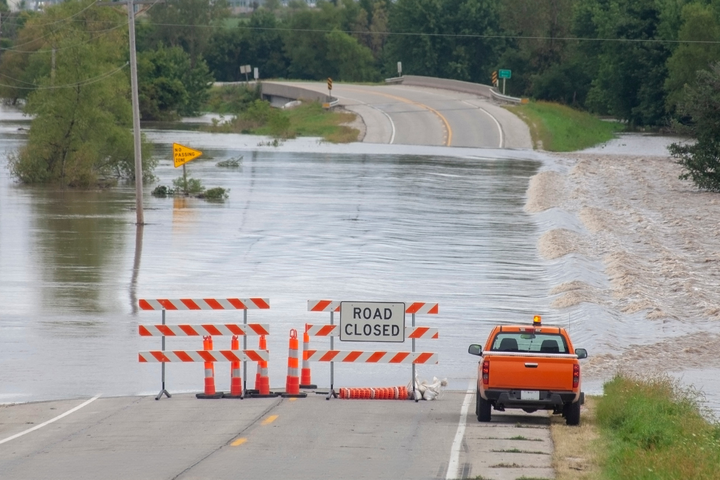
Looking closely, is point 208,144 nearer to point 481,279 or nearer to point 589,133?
point 589,133

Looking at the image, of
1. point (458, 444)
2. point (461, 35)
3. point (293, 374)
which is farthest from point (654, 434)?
point (461, 35)

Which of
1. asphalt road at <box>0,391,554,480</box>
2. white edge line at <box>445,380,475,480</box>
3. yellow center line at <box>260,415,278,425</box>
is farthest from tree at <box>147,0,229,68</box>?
yellow center line at <box>260,415,278,425</box>

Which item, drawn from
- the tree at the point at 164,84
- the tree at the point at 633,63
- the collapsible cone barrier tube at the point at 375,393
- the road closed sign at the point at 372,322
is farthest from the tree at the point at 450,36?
the road closed sign at the point at 372,322

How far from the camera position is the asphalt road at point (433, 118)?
245ft

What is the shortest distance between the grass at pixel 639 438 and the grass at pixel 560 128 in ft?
196

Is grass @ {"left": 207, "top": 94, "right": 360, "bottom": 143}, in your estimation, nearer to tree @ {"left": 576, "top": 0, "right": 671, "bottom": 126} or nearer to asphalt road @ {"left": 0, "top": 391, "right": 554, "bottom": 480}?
tree @ {"left": 576, "top": 0, "right": 671, "bottom": 126}

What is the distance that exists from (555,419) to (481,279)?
A: 12.6 m

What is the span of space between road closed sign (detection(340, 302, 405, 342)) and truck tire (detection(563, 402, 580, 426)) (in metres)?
2.61

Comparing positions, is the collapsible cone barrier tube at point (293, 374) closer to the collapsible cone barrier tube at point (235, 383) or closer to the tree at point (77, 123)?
the collapsible cone barrier tube at point (235, 383)

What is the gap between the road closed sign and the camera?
14992 mm

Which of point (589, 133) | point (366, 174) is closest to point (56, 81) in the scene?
point (366, 174)

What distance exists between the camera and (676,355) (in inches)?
762

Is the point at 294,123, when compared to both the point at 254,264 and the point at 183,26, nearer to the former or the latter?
the point at 254,264

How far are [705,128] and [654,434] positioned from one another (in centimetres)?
3829
